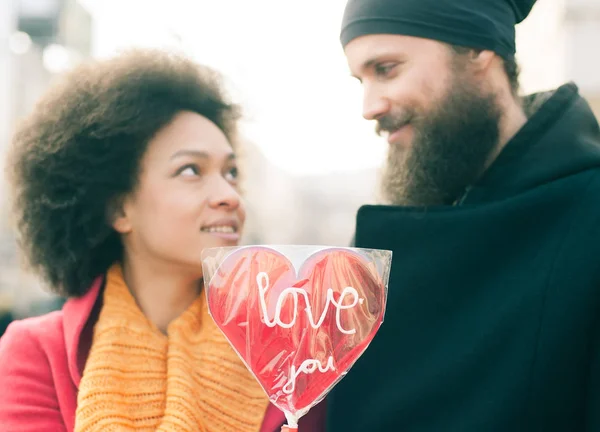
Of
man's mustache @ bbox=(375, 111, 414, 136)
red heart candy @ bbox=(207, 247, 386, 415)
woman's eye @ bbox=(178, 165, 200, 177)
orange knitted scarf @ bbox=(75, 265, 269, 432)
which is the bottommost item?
orange knitted scarf @ bbox=(75, 265, 269, 432)

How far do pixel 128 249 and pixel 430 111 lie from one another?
48.6 inches

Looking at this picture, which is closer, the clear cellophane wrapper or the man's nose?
the clear cellophane wrapper

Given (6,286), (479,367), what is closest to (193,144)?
(479,367)

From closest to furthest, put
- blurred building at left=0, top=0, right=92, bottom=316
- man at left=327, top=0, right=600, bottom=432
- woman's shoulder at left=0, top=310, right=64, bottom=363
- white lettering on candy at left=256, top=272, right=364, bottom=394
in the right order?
white lettering on candy at left=256, top=272, right=364, bottom=394 < man at left=327, top=0, right=600, bottom=432 < woman's shoulder at left=0, top=310, right=64, bottom=363 < blurred building at left=0, top=0, right=92, bottom=316

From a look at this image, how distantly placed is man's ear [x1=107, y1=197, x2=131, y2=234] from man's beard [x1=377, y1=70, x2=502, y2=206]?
100 cm

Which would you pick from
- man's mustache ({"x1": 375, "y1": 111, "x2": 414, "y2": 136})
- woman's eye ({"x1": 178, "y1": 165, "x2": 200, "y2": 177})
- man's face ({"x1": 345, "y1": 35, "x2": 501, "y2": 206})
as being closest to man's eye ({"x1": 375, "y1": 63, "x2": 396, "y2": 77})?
man's face ({"x1": 345, "y1": 35, "x2": 501, "y2": 206})

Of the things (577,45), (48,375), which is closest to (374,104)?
(48,375)

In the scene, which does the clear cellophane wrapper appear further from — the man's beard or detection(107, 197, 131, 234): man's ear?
detection(107, 197, 131, 234): man's ear

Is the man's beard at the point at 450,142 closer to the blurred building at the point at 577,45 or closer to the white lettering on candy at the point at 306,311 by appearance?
the white lettering on candy at the point at 306,311

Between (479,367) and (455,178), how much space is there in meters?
0.69

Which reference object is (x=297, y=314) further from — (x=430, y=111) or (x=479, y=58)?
(x=479, y=58)

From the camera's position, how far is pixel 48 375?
198cm

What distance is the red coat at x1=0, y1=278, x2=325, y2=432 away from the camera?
187cm

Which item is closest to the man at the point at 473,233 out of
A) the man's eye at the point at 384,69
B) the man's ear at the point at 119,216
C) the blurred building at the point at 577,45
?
the man's eye at the point at 384,69
